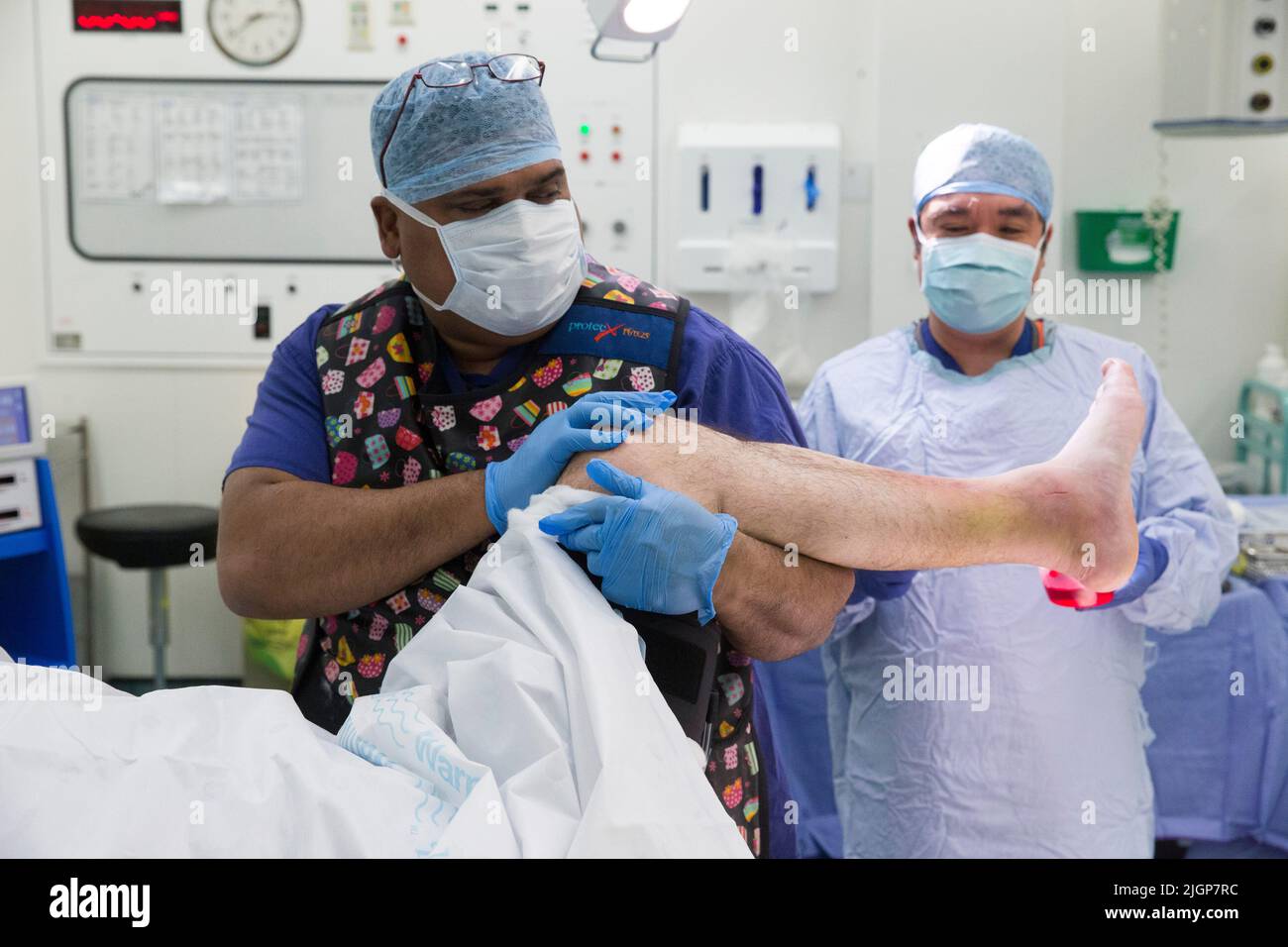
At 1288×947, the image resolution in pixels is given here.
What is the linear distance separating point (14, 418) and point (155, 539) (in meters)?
0.45

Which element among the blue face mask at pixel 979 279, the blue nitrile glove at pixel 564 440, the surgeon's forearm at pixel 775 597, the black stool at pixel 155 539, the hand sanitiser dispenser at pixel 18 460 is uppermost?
the blue face mask at pixel 979 279

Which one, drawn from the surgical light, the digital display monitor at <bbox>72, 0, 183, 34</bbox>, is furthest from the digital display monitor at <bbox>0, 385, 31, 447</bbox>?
the surgical light

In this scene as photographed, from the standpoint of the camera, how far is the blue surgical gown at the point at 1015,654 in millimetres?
1561

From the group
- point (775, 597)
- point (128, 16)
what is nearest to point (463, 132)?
point (775, 597)

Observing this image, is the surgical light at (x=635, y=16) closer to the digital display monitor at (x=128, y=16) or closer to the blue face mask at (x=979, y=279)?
the blue face mask at (x=979, y=279)

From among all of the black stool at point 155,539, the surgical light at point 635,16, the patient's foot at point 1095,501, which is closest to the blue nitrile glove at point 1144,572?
the patient's foot at point 1095,501

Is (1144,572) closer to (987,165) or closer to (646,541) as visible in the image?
(987,165)

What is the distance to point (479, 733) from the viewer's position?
775mm

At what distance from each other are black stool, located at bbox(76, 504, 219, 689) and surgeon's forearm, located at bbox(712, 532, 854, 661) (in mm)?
2208

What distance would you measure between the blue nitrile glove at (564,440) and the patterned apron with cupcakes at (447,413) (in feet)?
0.39

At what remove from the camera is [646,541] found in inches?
33.9
